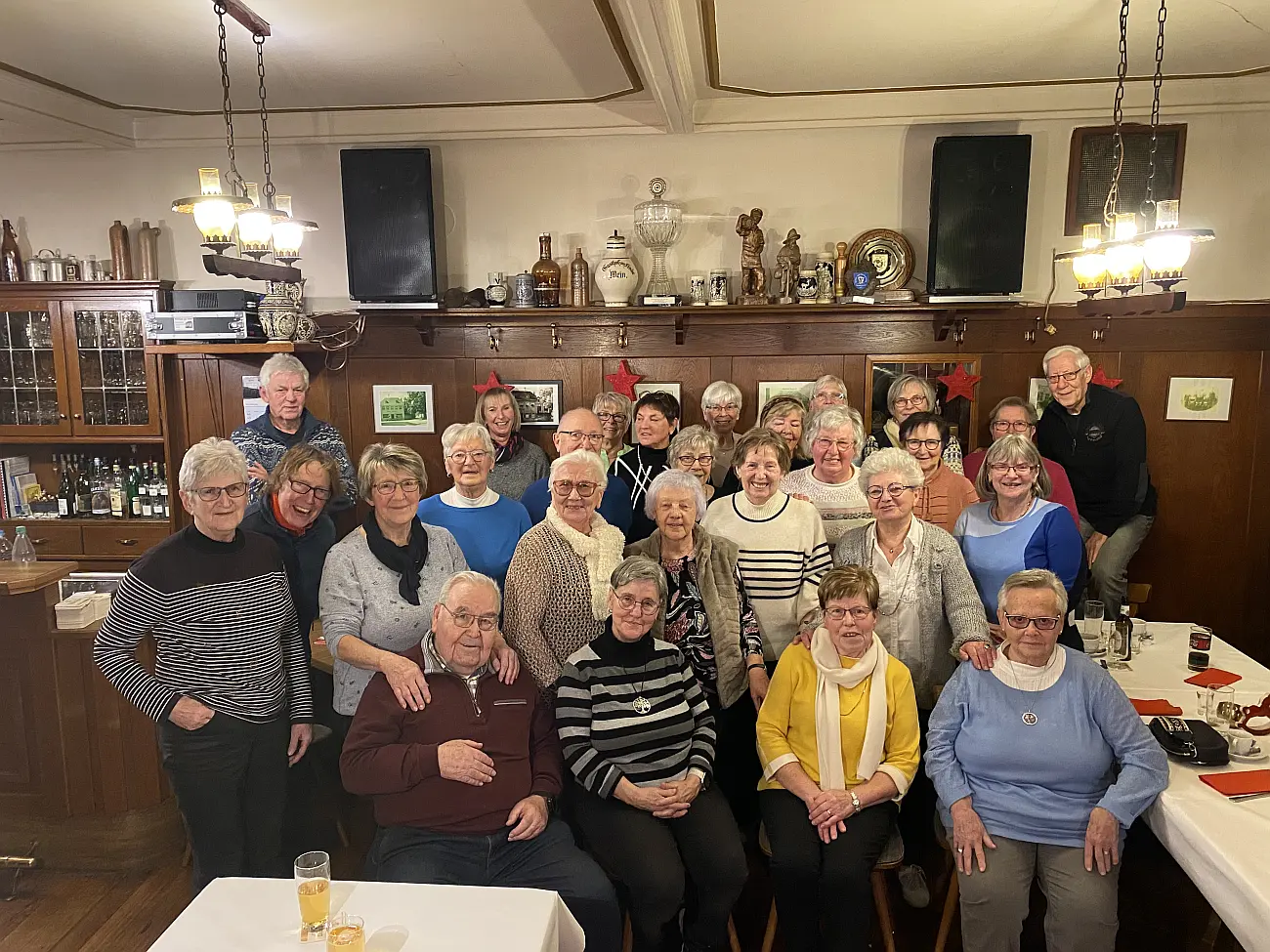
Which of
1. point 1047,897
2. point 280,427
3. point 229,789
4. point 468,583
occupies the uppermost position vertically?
point 280,427

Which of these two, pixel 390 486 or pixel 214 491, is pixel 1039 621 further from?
pixel 214 491

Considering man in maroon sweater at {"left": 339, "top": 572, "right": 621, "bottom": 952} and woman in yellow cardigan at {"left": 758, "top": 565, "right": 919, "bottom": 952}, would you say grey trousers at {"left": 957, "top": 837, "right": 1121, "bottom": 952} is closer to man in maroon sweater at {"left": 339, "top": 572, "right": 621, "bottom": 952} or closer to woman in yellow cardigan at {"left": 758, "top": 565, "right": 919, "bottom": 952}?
woman in yellow cardigan at {"left": 758, "top": 565, "right": 919, "bottom": 952}

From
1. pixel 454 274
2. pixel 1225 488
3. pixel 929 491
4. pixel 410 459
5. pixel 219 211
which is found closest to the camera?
pixel 410 459

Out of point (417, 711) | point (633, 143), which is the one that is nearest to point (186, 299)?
point (633, 143)

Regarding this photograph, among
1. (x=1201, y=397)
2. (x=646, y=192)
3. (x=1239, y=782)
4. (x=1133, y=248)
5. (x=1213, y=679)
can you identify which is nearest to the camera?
(x=1239, y=782)

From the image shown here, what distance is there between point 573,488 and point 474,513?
0.52 meters

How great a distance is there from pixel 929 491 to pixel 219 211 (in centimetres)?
278

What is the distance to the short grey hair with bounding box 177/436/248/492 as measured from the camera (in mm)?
2332

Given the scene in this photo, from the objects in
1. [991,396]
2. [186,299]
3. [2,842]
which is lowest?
[2,842]

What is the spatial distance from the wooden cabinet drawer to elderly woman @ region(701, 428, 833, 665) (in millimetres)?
3641

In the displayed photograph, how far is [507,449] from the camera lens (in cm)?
412

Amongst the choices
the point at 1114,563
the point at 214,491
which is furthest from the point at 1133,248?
the point at 214,491

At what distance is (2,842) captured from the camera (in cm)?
307

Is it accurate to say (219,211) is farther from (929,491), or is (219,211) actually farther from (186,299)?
(929,491)
